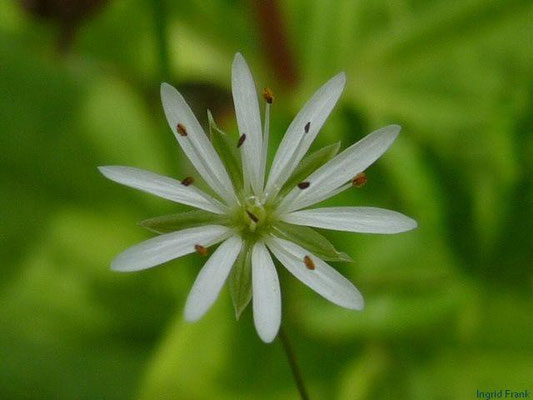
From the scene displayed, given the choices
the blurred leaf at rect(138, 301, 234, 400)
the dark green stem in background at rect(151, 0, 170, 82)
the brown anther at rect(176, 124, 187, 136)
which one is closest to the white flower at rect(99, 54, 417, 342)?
the brown anther at rect(176, 124, 187, 136)

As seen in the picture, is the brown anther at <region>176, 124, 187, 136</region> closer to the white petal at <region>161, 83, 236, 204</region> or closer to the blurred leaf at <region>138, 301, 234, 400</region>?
the white petal at <region>161, 83, 236, 204</region>

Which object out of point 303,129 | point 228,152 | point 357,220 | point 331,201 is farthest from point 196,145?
point 331,201

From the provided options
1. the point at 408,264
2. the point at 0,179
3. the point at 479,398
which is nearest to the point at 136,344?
the point at 0,179

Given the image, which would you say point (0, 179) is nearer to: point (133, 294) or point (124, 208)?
point (124, 208)

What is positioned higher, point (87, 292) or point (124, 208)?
point (124, 208)

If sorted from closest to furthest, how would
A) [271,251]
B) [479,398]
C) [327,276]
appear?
[327,276]
[271,251]
[479,398]

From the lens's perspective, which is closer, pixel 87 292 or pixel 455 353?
pixel 455 353

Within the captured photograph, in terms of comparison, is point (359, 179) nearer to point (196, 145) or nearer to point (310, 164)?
point (310, 164)
